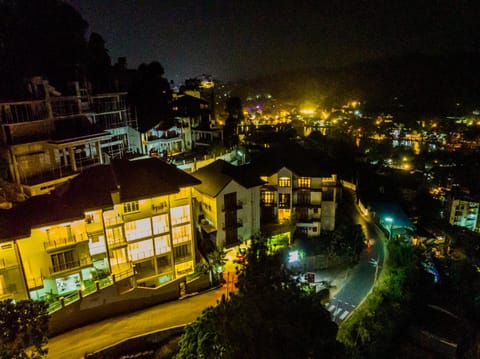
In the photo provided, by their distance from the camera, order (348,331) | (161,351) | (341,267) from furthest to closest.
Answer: (341,267), (348,331), (161,351)

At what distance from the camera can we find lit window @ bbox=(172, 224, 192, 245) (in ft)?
75.9

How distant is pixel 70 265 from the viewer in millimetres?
19203

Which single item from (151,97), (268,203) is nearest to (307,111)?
(151,97)

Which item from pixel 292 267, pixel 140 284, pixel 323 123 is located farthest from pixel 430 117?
pixel 140 284

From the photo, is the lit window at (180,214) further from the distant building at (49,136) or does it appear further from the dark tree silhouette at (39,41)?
the dark tree silhouette at (39,41)

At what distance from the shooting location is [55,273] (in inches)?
736

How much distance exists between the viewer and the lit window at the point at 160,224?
72.5 ft

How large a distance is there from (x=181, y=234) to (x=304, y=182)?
44.2ft

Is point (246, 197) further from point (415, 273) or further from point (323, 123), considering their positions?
point (323, 123)

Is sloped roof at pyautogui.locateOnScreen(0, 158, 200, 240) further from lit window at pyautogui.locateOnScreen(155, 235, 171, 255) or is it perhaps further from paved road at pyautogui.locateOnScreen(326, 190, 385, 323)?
paved road at pyautogui.locateOnScreen(326, 190, 385, 323)

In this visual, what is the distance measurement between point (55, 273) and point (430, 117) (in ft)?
328

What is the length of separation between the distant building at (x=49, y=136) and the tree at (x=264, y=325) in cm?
1724

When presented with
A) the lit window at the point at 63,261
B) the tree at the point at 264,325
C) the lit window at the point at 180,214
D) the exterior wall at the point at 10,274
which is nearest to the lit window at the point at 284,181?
the lit window at the point at 180,214

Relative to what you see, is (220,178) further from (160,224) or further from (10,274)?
(10,274)
